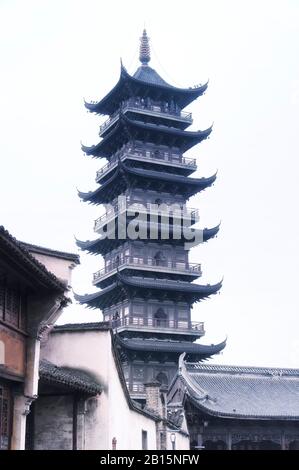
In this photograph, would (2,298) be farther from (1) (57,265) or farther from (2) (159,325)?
(2) (159,325)

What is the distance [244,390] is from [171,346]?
851 cm

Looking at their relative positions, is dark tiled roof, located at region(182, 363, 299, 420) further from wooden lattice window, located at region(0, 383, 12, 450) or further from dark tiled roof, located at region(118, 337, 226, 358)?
wooden lattice window, located at region(0, 383, 12, 450)

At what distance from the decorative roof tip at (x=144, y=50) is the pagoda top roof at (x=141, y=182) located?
1122cm

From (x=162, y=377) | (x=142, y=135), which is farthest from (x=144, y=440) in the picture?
(x=142, y=135)

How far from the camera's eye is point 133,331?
47.8 metres

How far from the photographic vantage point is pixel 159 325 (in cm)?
4916

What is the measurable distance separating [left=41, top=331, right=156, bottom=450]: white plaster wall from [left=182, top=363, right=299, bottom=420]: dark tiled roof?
50.4 ft

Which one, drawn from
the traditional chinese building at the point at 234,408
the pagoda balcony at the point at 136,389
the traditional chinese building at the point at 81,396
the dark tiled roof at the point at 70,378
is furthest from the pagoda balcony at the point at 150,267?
the dark tiled roof at the point at 70,378

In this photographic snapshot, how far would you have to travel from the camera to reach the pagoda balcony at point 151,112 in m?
53.4

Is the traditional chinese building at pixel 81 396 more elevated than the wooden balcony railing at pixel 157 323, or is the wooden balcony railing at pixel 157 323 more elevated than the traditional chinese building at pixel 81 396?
the wooden balcony railing at pixel 157 323

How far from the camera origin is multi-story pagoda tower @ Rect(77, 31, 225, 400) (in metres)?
48.3

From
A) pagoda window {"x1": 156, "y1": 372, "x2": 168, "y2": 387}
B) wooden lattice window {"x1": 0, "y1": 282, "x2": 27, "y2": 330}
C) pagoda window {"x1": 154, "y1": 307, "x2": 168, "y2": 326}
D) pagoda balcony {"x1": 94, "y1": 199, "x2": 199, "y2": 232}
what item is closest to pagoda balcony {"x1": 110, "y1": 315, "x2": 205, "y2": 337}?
pagoda window {"x1": 154, "y1": 307, "x2": 168, "y2": 326}

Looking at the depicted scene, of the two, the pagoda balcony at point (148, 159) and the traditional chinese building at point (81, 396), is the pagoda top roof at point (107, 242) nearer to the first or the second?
the pagoda balcony at point (148, 159)

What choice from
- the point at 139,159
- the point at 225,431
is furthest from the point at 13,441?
the point at 139,159
